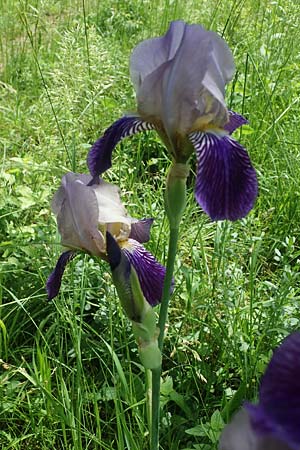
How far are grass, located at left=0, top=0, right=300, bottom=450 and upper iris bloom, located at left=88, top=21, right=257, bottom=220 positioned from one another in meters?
0.55

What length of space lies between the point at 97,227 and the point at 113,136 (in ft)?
0.48

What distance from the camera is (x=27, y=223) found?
205 centimetres

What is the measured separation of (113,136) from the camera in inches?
34.9

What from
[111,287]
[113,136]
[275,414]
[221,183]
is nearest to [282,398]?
[275,414]

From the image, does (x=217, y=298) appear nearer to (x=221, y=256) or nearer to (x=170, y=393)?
(x=221, y=256)

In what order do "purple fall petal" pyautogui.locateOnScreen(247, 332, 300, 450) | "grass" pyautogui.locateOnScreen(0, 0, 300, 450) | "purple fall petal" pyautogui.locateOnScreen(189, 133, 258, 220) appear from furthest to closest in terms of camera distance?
"grass" pyautogui.locateOnScreen(0, 0, 300, 450) → "purple fall petal" pyautogui.locateOnScreen(189, 133, 258, 220) → "purple fall petal" pyautogui.locateOnScreen(247, 332, 300, 450)

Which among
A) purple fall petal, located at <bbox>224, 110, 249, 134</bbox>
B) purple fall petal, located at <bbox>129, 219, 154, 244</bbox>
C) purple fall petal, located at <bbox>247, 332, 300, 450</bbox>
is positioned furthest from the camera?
purple fall petal, located at <bbox>129, 219, 154, 244</bbox>

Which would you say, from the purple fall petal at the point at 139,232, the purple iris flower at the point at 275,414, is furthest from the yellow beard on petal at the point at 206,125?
the purple iris flower at the point at 275,414

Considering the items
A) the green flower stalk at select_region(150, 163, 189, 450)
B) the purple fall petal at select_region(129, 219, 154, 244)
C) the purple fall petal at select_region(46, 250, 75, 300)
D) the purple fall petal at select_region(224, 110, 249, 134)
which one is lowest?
the purple fall petal at select_region(46, 250, 75, 300)

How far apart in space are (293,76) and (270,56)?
0.12 meters

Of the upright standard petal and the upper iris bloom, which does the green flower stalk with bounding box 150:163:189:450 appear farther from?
the upright standard petal

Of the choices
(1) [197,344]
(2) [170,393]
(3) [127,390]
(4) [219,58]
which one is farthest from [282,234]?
(4) [219,58]

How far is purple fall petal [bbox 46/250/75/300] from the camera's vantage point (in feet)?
3.27

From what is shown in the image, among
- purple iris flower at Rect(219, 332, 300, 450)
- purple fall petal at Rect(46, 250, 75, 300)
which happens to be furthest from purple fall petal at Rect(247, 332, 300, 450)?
purple fall petal at Rect(46, 250, 75, 300)
